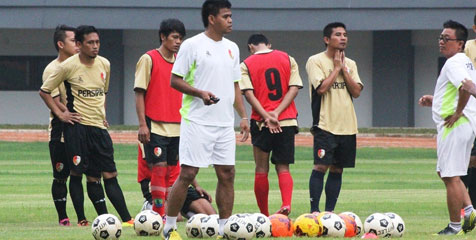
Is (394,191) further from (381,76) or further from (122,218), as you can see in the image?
(381,76)

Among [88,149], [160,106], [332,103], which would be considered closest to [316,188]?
[332,103]

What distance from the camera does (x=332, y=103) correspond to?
14156 millimetres

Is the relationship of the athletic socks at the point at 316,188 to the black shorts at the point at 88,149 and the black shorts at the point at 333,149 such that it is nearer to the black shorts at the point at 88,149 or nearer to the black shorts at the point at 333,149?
the black shorts at the point at 333,149

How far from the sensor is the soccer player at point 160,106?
13.5 m

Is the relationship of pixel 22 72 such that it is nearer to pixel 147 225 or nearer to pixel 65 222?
pixel 65 222

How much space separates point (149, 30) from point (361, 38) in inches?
320

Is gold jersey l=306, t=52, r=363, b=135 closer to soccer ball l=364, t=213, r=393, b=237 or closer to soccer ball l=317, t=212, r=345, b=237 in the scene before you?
soccer ball l=364, t=213, r=393, b=237

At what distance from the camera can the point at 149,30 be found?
142ft

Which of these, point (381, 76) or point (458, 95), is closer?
point (458, 95)

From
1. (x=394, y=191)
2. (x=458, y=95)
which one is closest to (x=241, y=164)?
(x=394, y=191)

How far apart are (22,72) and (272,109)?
30.8 meters

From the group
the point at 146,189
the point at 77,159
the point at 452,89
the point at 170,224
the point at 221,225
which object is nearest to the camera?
the point at 170,224

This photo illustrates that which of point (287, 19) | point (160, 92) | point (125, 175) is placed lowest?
point (125, 175)

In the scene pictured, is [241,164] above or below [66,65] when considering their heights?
below
